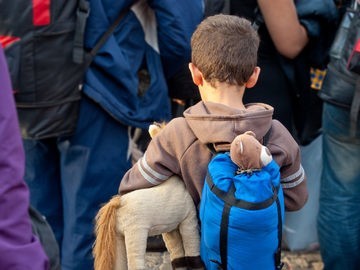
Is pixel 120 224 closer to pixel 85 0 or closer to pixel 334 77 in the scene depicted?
pixel 85 0

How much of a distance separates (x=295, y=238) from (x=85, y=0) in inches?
76.6

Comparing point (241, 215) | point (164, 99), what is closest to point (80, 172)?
point (164, 99)

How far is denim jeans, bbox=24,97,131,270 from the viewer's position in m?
3.34

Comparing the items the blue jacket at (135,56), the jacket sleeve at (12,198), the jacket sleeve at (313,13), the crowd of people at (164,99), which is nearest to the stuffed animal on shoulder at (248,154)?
the jacket sleeve at (12,198)

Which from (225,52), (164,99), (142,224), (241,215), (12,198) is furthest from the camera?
(164,99)

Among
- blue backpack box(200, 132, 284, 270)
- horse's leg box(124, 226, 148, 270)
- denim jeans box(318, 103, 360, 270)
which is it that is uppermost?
blue backpack box(200, 132, 284, 270)

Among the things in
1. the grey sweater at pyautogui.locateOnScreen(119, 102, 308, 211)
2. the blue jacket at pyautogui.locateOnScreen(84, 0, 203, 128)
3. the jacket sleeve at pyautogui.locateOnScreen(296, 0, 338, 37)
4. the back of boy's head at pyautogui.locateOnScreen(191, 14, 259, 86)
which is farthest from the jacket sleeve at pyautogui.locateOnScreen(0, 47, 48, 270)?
the jacket sleeve at pyautogui.locateOnScreen(296, 0, 338, 37)

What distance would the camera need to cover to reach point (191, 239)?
214 cm

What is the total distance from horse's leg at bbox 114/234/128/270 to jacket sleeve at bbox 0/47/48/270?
477 millimetres

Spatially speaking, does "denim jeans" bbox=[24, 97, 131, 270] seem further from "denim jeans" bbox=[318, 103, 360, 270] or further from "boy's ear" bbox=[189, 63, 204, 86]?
"boy's ear" bbox=[189, 63, 204, 86]

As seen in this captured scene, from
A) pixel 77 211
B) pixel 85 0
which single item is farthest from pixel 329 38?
pixel 77 211

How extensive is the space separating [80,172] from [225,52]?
1388mm

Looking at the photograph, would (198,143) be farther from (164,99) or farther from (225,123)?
(164,99)

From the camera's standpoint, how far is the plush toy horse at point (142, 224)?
6.79 feet
